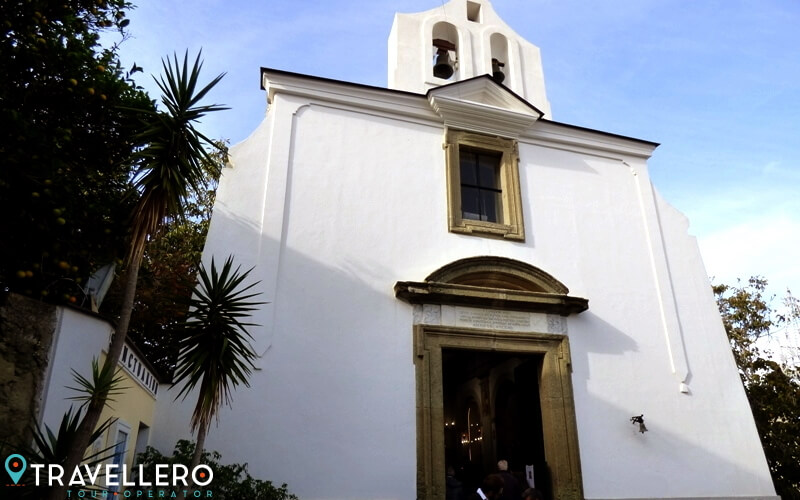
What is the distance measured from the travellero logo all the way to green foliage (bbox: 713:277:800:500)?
12.5 m

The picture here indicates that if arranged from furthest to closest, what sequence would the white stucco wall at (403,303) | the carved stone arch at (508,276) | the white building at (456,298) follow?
the carved stone arch at (508,276) < the white building at (456,298) < the white stucco wall at (403,303)

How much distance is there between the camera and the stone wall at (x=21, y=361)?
12.4 feet

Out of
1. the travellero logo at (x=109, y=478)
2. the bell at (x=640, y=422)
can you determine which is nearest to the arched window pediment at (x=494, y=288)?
the bell at (x=640, y=422)

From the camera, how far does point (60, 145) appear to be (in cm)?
579

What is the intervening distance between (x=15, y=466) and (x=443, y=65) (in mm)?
10522

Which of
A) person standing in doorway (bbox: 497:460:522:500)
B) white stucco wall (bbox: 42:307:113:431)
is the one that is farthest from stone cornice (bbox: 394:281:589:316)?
white stucco wall (bbox: 42:307:113:431)

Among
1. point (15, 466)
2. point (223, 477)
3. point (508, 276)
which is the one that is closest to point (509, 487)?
point (508, 276)

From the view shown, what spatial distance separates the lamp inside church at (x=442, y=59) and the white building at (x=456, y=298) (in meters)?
0.49

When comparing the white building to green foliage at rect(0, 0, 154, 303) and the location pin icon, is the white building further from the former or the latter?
the location pin icon

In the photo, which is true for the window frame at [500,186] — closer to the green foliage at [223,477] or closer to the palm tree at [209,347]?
the green foliage at [223,477]

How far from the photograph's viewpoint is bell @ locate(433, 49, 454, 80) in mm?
11945

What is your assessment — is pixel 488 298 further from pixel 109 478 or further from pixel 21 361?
pixel 21 361

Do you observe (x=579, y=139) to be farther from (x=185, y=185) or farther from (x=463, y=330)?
(x=185, y=185)

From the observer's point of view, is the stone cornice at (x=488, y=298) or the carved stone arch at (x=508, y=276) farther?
the carved stone arch at (x=508, y=276)
